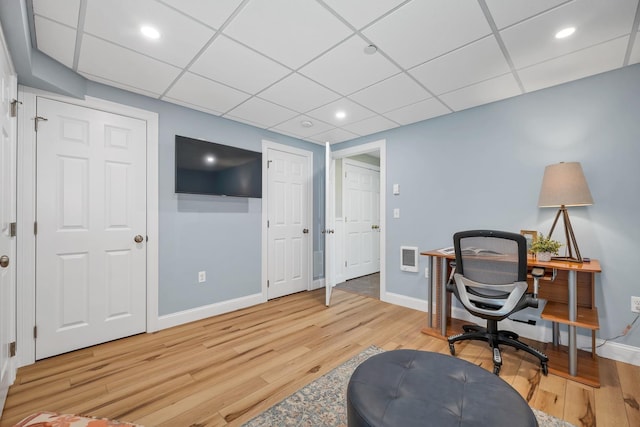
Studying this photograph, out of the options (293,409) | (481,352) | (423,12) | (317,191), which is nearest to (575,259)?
(481,352)

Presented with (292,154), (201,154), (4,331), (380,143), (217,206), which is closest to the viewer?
(4,331)

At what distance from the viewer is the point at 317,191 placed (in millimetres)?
4320

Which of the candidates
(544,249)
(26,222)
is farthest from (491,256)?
(26,222)

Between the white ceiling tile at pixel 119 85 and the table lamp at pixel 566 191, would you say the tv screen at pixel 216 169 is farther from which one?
the table lamp at pixel 566 191

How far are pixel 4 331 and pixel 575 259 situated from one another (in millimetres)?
3981

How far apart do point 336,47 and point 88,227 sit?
8.28ft

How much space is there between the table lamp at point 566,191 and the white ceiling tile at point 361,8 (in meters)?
1.79

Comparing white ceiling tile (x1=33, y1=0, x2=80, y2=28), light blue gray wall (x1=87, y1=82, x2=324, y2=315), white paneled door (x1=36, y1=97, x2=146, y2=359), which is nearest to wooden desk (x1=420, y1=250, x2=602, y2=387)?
light blue gray wall (x1=87, y1=82, x2=324, y2=315)

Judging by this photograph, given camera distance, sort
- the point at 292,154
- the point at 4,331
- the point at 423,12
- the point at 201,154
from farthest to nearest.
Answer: the point at 292,154, the point at 201,154, the point at 4,331, the point at 423,12

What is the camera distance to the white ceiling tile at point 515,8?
148 centimetres

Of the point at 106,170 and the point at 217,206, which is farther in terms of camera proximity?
the point at 217,206

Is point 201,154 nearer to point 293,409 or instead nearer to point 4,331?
point 4,331

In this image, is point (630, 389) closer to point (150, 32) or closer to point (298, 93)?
point (298, 93)

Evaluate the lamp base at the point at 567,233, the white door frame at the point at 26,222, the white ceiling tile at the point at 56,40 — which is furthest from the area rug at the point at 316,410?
the white ceiling tile at the point at 56,40
